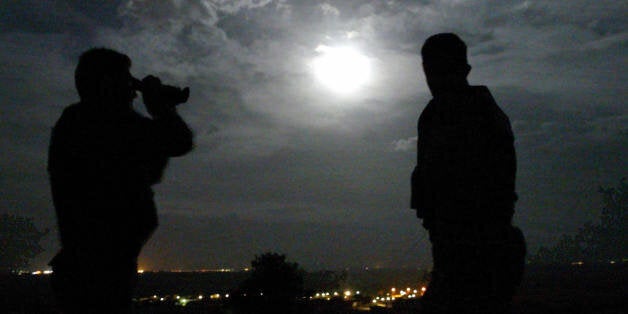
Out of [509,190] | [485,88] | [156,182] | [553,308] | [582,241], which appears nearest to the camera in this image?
[156,182]

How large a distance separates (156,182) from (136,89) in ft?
2.00

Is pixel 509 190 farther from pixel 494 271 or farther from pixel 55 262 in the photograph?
pixel 55 262

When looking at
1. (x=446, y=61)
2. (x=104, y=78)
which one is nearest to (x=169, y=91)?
(x=104, y=78)

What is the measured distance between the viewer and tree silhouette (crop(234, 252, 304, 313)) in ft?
50.6

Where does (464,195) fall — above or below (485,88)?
below

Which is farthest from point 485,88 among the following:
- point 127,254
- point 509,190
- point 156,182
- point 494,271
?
point 127,254

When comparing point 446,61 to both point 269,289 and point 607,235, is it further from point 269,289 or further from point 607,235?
point 607,235

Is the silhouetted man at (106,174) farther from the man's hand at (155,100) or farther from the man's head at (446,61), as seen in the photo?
the man's head at (446,61)

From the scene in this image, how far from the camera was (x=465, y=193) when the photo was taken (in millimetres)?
3426

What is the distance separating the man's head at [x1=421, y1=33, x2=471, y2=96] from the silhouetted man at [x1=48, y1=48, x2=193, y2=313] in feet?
5.79

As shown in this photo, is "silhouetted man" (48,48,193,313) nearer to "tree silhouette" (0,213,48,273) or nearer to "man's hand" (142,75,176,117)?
"man's hand" (142,75,176,117)

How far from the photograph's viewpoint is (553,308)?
804 inches

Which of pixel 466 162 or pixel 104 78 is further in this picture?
pixel 466 162

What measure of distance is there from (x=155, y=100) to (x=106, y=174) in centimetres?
56
